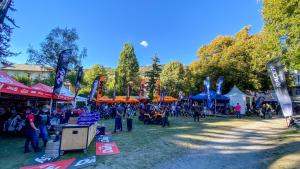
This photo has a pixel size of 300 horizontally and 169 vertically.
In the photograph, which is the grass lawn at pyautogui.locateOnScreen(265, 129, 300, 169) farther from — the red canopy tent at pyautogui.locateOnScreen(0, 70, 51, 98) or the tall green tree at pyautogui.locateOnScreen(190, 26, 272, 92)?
the tall green tree at pyautogui.locateOnScreen(190, 26, 272, 92)

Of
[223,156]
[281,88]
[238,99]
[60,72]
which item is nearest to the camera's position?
[223,156]

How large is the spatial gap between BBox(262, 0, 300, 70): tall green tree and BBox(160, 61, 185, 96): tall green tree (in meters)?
29.8

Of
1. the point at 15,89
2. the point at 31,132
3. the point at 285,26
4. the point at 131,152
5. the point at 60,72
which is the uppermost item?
the point at 285,26

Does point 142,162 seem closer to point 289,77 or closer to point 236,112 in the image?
point 236,112

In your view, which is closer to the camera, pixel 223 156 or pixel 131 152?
pixel 223 156

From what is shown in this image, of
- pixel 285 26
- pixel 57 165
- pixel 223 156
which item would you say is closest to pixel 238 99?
pixel 285 26

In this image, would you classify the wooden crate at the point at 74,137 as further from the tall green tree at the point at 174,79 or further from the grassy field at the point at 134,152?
the tall green tree at the point at 174,79

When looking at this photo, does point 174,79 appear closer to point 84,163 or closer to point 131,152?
point 131,152

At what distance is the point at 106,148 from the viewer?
9.28 metres

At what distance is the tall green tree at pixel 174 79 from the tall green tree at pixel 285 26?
29770 millimetres

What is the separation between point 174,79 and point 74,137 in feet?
136

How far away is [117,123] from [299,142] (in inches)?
359

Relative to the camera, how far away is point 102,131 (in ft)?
40.5

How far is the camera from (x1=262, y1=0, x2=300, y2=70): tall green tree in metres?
14.6
